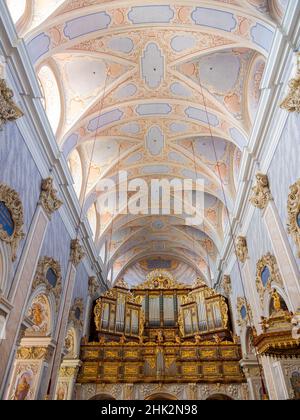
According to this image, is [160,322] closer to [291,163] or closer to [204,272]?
[204,272]

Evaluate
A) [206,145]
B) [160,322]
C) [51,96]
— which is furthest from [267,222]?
[160,322]

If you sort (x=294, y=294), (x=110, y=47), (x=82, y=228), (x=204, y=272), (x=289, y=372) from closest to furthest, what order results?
(x=294, y=294)
(x=289, y=372)
(x=110, y=47)
(x=82, y=228)
(x=204, y=272)

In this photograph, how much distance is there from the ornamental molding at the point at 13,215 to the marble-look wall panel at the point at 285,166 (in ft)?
21.3

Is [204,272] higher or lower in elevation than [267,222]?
higher

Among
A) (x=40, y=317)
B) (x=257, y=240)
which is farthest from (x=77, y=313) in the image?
(x=257, y=240)

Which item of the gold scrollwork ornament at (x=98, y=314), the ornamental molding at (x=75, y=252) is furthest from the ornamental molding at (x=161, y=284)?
the ornamental molding at (x=75, y=252)

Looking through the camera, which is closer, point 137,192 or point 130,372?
point 130,372

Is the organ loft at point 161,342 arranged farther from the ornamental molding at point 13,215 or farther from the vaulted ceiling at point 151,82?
the ornamental molding at point 13,215

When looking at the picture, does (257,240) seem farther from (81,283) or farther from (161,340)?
(81,283)

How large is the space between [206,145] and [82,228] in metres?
6.59

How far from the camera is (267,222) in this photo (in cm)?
848

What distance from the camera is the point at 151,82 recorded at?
444 inches

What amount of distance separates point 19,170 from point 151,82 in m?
6.07

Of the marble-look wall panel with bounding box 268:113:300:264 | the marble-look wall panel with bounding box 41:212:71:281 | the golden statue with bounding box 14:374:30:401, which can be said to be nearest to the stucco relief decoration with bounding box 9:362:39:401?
the golden statue with bounding box 14:374:30:401
